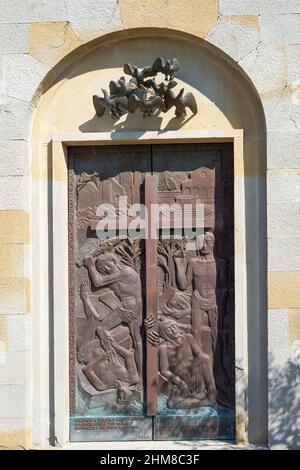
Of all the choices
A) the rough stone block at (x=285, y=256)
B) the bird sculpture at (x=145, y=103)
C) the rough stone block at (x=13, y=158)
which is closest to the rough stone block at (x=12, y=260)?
the rough stone block at (x=13, y=158)

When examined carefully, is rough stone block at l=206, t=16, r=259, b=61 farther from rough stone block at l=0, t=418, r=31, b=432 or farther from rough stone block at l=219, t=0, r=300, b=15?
Answer: rough stone block at l=0, t=418, r=31, b=432

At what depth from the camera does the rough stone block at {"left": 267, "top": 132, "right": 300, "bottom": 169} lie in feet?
24.2

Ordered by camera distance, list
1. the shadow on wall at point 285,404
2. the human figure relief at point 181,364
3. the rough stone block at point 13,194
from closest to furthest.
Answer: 1. the shadow on wall at point 285,404
2. the rough stone block at point 13,194
3. the human figure relief at point 181,364

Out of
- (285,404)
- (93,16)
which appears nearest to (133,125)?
(93,16)

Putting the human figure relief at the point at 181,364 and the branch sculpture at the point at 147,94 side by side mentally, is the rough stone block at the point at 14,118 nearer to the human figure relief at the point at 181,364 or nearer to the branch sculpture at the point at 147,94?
the branch sculpture at the point at 147,94

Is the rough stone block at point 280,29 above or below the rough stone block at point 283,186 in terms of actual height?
above

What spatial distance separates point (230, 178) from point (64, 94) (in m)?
1.79

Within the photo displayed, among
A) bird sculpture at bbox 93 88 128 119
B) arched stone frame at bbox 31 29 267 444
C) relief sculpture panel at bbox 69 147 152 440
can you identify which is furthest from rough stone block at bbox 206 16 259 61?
relief sculpture panel at bbox 69 147 152 440

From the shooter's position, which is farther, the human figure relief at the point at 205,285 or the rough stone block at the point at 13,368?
the human figure relief at the point at 205,285

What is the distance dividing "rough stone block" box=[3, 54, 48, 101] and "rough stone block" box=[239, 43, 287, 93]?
1908 millimetres

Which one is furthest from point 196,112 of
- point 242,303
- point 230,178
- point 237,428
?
point 237,428

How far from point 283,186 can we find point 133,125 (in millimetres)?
1543

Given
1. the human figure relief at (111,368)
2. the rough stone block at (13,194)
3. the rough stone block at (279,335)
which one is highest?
the rough stone block at (13,194)

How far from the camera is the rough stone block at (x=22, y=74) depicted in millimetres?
7574
